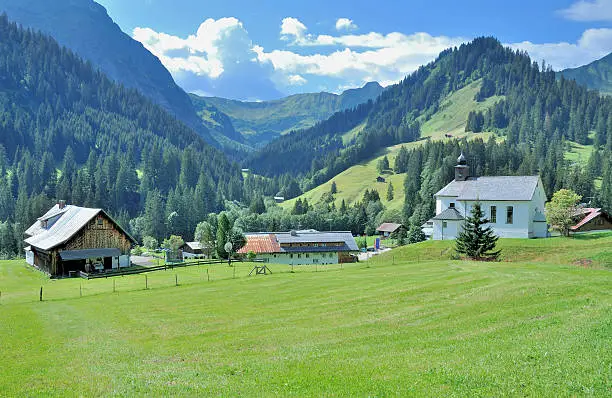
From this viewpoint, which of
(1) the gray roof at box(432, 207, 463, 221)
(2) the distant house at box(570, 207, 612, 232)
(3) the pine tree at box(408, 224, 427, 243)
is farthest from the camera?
(3) the pine tree at box(408, 224, 427, 243)

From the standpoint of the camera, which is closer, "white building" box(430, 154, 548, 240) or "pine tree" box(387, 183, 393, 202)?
"white building" box(430, 154, 548, 240)

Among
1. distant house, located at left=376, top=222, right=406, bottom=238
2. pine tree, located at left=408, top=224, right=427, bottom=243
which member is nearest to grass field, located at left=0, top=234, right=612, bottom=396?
pine tree, located at left=408, top=224, right=427, bottom=243

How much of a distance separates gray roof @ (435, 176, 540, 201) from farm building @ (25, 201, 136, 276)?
51294 mm

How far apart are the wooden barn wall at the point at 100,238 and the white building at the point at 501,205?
47839mm

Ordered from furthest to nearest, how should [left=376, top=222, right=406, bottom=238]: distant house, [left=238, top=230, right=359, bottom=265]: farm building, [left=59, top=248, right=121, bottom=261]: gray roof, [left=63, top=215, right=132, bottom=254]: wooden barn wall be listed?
[left=376, top=222, right=406, bottom=238]: distant house, [left=238, top=230, right=359, bottom=265]: farm building, [left=63, top=215, right=132, bottom=254]: wooden barn wall, [left=59, top=248, right=121, bottom=261]: gray roof

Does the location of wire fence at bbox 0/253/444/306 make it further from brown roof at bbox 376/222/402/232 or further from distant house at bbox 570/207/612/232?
brown roof at bbox 376/222/402/232

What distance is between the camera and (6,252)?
124 metres

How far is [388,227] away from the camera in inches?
5925

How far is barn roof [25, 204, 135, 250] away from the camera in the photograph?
65688 mm

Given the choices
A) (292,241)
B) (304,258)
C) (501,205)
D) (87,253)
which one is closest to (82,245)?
(87,253)

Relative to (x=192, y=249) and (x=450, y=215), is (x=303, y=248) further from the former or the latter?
(x=192, y=249)

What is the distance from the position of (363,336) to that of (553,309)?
905 centimetres

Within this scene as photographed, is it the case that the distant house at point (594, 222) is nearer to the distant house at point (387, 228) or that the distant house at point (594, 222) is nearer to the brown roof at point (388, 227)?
the distant house at point (387, 228)

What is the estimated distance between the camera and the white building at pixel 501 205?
226ft
